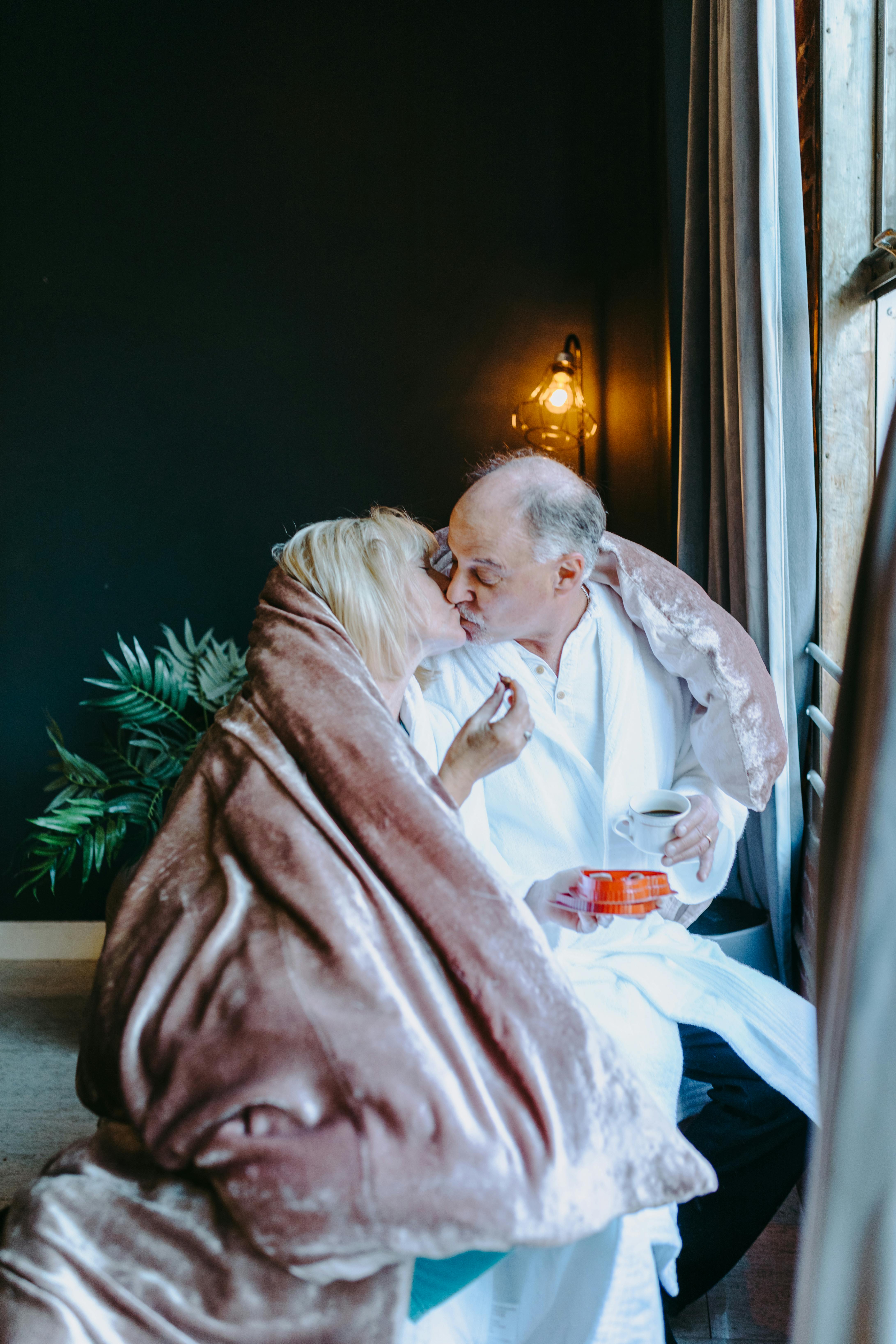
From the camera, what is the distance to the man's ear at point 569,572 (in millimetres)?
1646

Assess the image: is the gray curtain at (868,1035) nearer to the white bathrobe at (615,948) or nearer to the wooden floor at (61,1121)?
the white bathrobe at (615,948)

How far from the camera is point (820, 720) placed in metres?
1.82

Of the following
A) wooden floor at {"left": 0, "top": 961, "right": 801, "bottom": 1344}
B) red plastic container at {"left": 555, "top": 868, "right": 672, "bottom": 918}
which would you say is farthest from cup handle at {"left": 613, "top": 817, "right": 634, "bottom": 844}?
wooden floor at {"left": 0, "top": 961, "right": 801, "bottom": 1344}

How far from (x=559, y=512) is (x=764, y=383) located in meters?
0.52

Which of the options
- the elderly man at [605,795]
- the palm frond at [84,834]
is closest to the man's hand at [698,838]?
the elderly man at [605,795]

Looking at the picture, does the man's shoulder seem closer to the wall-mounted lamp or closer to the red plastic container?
the red plastic container

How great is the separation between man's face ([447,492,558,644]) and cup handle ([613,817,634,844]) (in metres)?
0.43

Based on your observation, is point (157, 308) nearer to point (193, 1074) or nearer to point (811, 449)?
point (811, 449)

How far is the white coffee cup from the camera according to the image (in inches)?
55.2

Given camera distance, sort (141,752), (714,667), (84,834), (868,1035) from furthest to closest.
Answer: (141,752) → (84,834) → (714,667) → (868,1035)

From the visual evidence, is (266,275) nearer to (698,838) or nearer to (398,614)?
(398,614)

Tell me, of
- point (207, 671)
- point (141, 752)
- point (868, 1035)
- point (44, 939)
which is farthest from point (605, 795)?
point (44, 939)

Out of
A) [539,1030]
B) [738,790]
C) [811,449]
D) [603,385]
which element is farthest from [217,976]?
[603,385]

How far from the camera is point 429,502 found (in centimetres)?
332
